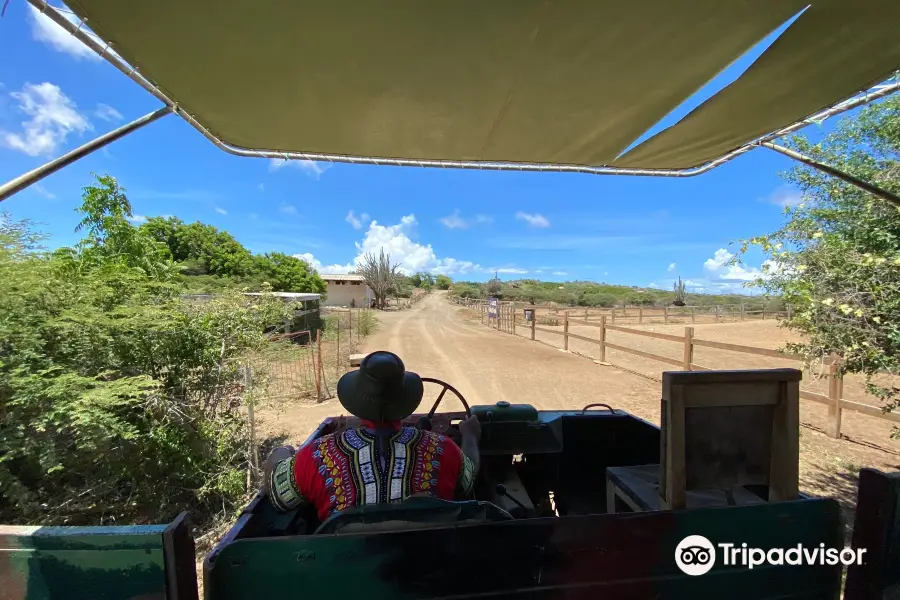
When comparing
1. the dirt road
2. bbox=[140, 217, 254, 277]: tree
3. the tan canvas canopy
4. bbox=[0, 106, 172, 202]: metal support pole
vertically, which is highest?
bbox=[140, 217, 254, 277]: tree

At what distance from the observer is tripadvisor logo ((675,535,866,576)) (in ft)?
3.84

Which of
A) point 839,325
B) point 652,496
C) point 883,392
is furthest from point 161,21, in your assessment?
point 883,392

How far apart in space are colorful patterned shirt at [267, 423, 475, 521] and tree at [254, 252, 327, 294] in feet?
99.7

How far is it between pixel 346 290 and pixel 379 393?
158ft

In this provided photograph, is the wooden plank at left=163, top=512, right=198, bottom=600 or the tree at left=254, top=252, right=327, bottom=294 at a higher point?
the tree at left=254, top=252, right=327, bottom=294

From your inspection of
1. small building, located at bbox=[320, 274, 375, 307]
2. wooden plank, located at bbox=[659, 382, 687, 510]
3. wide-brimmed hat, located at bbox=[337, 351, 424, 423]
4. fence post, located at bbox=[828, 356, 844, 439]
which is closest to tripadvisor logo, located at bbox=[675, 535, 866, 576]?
wooden plank, located at bbox=[659, 382, 687, 510]

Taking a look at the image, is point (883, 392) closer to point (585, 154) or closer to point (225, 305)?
point (585, 154)

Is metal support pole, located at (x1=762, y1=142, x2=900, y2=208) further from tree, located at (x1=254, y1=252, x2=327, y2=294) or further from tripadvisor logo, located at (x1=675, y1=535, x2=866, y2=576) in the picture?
tree, located at (x1=254, y1=252, x2=327, y2=294)

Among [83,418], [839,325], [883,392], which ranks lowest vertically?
[83,418]

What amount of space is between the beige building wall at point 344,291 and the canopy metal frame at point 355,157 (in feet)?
150

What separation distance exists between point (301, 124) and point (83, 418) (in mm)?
2730

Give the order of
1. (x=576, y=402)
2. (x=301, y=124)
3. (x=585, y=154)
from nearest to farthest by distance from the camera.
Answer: (x=301, y=124) → (x=585, y=154) → (x=576, y=402)

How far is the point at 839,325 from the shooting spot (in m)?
2.88

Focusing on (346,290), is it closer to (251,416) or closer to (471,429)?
(251,416)
